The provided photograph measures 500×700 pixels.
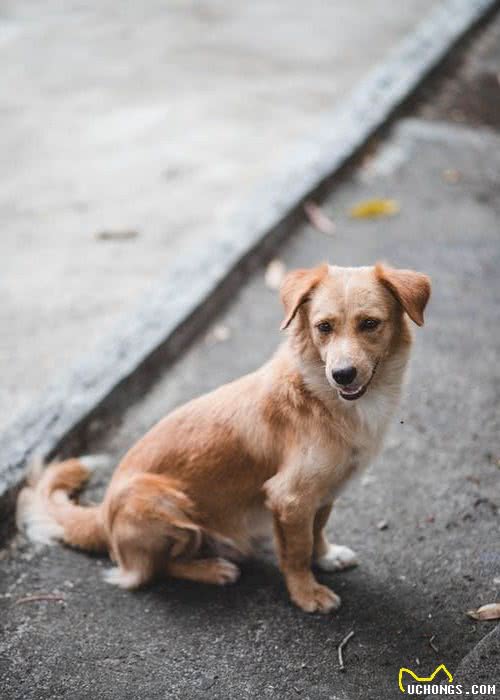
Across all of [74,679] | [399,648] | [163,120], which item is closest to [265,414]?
[399,648]

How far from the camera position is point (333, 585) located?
127 inches

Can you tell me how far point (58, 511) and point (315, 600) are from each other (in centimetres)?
113

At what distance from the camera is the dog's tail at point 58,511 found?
3340 millimetres

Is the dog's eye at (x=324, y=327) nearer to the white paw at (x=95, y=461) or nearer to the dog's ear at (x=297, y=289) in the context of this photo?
the dog's ear at (x=297, y=289)

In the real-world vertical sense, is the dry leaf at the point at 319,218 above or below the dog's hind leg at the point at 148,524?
below

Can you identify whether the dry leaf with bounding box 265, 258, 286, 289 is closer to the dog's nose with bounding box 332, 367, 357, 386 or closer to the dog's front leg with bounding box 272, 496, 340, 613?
the dog's front leg with bounding box 272, 496, 340, 613

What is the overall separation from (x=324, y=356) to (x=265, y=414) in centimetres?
37

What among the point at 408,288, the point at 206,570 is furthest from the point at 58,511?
the point at 408,288

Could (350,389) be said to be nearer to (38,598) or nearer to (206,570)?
(206,570)

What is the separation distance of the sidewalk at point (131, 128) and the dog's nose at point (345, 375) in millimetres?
→ 2043

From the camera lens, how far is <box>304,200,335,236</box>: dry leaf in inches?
226

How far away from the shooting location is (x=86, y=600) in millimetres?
3182

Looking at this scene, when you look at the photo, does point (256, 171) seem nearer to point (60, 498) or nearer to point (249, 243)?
point (249, 243)

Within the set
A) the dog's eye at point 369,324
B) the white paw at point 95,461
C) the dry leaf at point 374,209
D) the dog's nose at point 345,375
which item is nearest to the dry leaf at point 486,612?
the dog's nose at point 345,375
